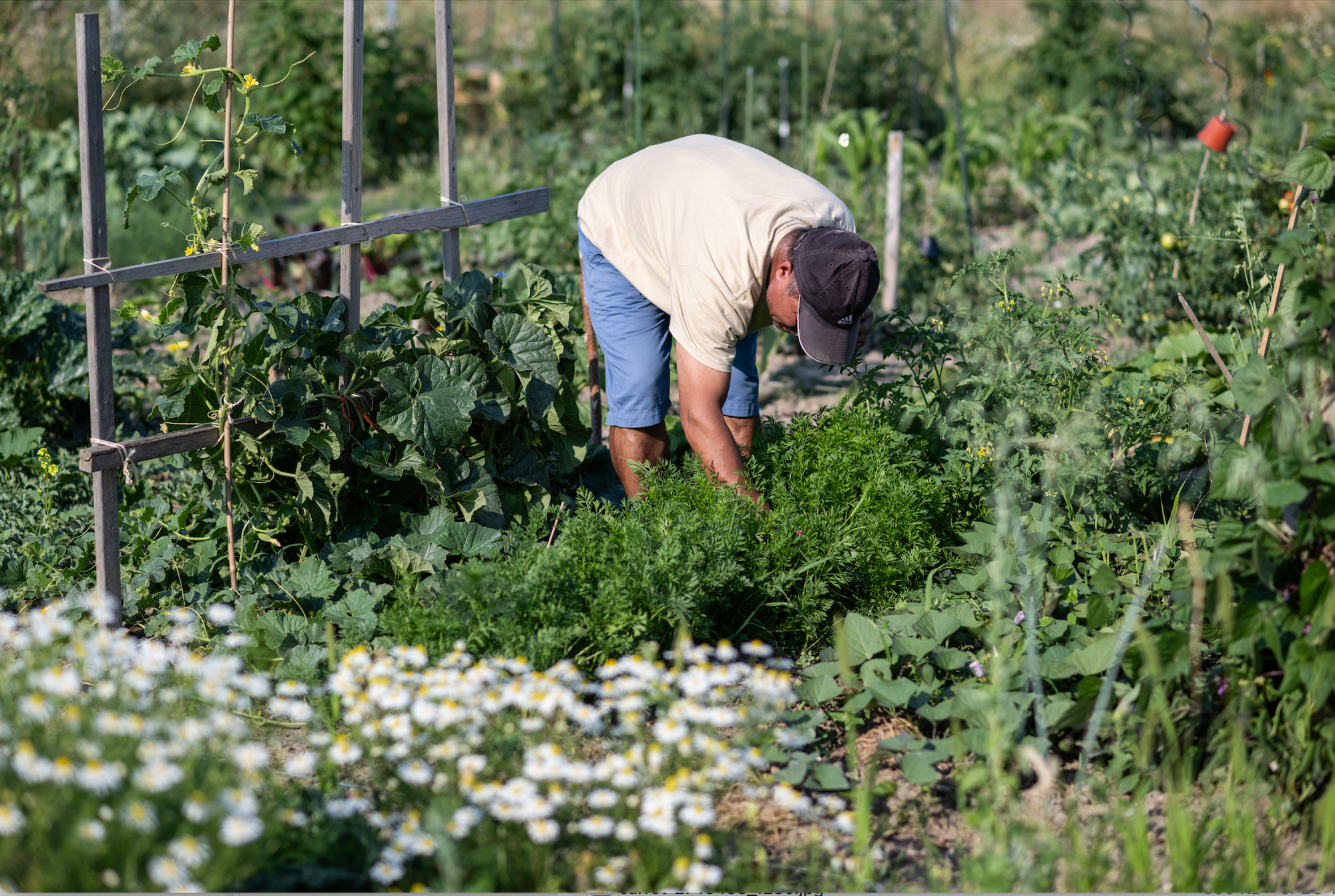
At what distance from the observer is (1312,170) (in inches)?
87.8

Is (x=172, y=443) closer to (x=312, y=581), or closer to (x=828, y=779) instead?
(x=312, y=581)

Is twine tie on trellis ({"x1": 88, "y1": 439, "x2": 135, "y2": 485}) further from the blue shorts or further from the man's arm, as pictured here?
the man's arm

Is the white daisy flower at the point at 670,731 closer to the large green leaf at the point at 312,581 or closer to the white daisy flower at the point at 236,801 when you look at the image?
the white daisy flower at the point at 236,801

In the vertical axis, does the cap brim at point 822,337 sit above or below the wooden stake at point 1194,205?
below

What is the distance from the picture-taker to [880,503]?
305cm

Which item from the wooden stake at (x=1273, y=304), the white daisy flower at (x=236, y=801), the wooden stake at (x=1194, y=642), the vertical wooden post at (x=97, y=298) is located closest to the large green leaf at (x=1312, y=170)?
the wooden stake at (x=1273, y=304)

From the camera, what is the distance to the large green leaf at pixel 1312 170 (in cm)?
221

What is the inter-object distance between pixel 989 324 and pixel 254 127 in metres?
2.12

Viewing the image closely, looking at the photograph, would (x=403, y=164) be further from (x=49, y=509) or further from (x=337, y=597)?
(x=337, y=597)

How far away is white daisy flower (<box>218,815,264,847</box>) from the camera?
1567 mm

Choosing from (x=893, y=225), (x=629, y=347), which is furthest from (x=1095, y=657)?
(x=893, y=225)

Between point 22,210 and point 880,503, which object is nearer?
point 880,503

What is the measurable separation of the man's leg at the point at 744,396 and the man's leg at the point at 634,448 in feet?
0.91

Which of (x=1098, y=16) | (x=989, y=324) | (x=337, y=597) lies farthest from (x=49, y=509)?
(x=1098, y=16)
